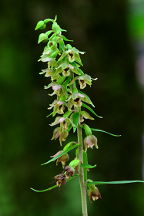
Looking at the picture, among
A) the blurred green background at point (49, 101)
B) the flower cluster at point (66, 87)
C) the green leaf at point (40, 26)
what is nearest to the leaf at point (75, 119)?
the flower cluster at point (66, 87)

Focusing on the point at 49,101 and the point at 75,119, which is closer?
the point at 75,119

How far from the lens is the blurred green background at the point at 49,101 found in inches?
137

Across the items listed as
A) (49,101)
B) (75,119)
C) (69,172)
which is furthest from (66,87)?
(49,101)

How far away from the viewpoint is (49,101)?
3494 millimetres

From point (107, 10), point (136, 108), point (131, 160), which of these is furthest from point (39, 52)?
point (131, 160)

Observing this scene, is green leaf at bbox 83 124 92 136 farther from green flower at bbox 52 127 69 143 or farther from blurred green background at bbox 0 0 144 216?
blurred green background at bbox 0 0 144 216

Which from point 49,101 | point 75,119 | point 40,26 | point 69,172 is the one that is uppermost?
point 49,101

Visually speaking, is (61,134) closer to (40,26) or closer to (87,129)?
(87,129)

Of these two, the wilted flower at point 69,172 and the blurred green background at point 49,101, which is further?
the blurred green background at point 49,101

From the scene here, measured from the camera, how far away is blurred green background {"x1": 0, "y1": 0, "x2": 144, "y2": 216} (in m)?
3.47

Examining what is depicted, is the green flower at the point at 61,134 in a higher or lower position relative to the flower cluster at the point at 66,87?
lower

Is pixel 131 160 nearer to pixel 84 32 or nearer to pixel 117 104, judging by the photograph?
pixel 117 104

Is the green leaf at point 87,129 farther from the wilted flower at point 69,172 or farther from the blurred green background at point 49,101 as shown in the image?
the blurred green background at point 49,101

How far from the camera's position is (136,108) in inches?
150
